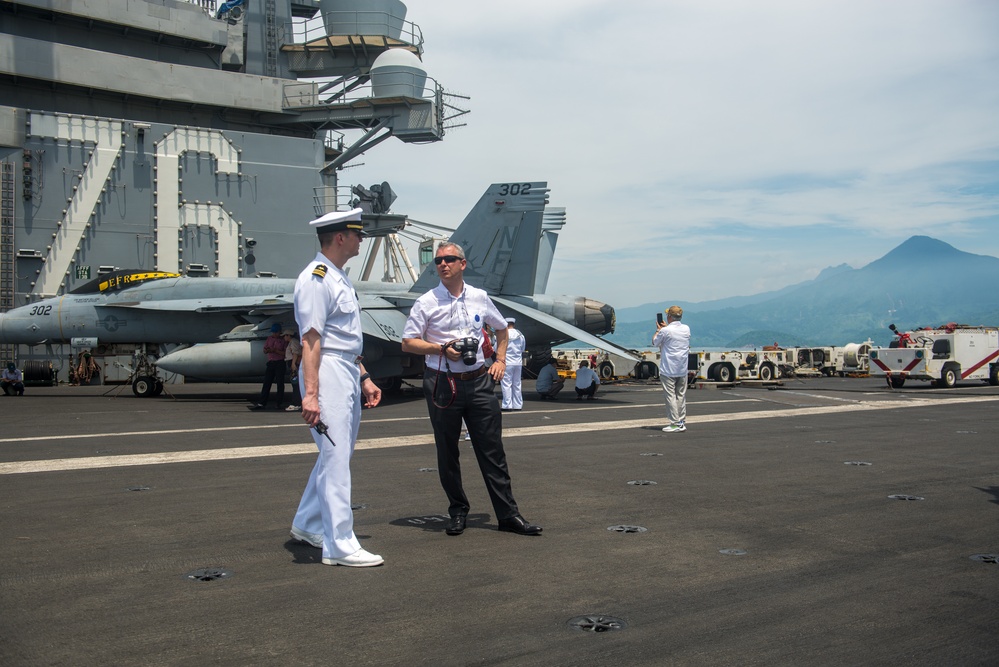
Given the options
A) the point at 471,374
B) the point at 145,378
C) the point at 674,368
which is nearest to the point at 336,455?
the point at 471,374

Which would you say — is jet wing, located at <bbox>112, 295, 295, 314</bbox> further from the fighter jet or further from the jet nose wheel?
the jet nose wheel

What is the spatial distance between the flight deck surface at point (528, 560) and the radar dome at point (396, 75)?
88.3ft

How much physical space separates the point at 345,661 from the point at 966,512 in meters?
5.06

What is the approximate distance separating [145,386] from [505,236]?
10.9 meters

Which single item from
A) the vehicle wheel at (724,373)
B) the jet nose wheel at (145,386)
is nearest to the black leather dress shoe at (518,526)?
the jet nose wheel at (145,386)

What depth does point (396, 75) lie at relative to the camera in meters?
33.8

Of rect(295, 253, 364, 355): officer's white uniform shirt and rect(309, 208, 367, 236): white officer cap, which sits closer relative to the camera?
rect(295, 253, 364, 355): officer's white uniform shirt

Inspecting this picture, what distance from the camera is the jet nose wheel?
21250mm

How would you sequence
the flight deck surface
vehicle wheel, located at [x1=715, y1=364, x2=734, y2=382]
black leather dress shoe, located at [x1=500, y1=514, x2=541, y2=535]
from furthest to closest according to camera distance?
vehicle wheel, located at [x1=715, y1=364, x2=734, y2=382] → black leather dress shoe, located at [x1=500, y1=514, x2=541, y2=535] → the flight deck surface

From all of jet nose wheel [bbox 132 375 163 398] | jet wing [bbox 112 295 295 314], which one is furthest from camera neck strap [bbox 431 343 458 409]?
jet nose wheel [bbox 132 375 163 398]

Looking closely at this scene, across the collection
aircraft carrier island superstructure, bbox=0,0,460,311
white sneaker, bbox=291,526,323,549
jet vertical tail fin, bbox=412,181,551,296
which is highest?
aircraft carrier island superstructure, bbox=0,0,460,311

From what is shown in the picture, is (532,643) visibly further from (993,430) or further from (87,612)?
(993,430)

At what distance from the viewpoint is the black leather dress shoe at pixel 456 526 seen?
17.4 feet

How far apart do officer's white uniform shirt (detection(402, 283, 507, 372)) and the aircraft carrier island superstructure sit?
22.7 metres
